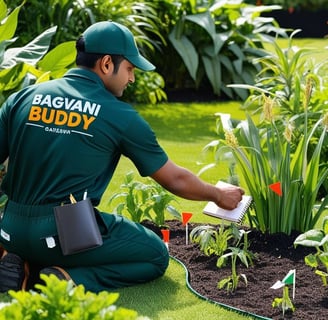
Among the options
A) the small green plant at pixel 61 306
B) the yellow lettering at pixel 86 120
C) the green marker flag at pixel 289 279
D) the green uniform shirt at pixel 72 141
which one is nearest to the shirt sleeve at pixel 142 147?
the green uniform shirt at pixel 72 141

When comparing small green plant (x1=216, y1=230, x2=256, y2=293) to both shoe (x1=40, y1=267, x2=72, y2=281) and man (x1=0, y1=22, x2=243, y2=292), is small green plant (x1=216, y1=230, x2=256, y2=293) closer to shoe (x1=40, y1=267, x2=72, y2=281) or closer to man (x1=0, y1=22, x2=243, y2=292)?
man (x1=0, y1=22, x2=243, y2=292)

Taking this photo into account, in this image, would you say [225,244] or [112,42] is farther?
[225,244]

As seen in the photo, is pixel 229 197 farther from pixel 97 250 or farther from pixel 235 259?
pixel 97 250

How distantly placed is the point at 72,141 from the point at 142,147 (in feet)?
1.05

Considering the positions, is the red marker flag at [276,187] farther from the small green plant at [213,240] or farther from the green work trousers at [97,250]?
the green work trousers at [97,250]

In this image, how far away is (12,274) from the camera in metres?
4.43

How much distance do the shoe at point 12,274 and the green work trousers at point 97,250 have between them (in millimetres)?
66

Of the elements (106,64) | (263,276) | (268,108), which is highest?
(106,64)

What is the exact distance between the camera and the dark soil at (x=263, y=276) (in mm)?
4293

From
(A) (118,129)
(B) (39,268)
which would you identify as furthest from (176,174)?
(B) (39,268)

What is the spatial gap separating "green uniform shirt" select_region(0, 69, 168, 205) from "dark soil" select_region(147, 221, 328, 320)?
640mm

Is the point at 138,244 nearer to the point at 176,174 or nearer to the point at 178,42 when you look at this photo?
the point at 176,174

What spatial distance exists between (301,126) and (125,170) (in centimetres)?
163

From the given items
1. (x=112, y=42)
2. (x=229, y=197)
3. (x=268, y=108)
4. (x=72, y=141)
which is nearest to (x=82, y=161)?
(x=72, y=141)
